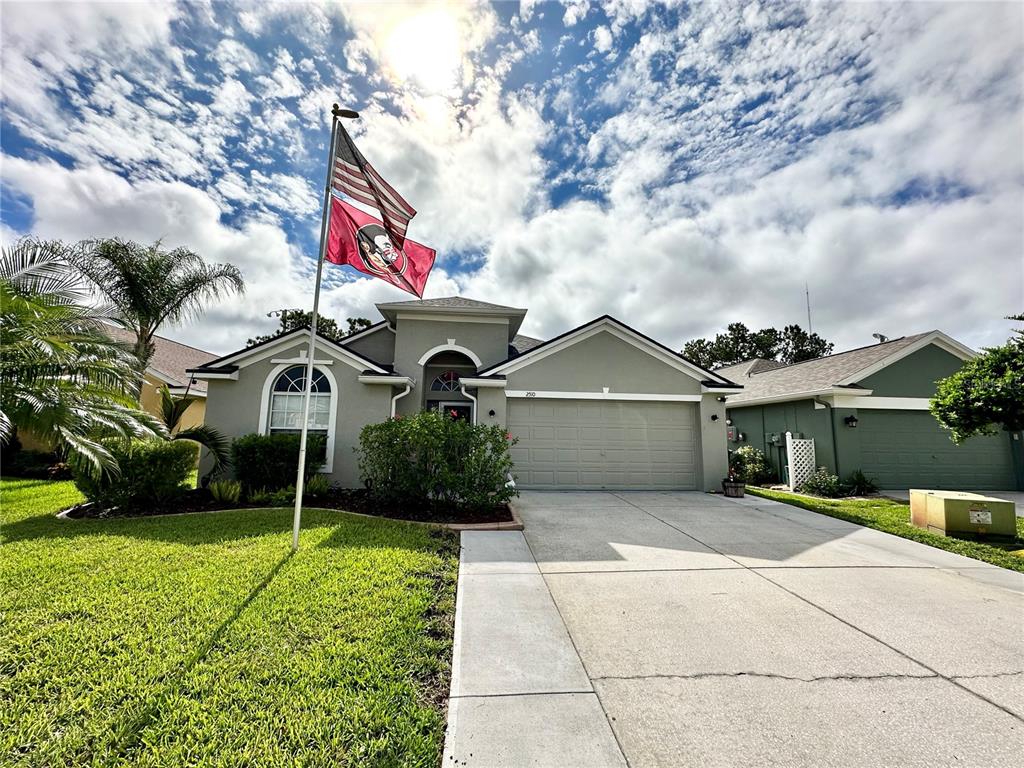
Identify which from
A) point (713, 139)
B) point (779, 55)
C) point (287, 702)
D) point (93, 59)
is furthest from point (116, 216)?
point (779, 55)

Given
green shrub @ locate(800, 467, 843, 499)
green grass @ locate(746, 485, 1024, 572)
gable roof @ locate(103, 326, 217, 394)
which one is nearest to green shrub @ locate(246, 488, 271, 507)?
gable roof @ locate(103, 326, 217, 394)

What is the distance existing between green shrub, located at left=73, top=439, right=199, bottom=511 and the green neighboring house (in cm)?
1727

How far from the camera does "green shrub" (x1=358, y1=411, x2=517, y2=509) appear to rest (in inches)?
320

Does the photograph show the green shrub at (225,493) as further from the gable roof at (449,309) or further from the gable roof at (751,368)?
the gable roof at (751,368)

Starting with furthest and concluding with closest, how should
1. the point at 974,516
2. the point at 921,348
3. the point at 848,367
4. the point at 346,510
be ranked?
the point at 848,367 → the point at 921,348 → the point at 346,510 → the point at 974,516

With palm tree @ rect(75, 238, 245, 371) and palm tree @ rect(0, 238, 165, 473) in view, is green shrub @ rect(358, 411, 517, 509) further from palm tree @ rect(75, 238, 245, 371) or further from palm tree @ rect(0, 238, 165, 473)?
palm tree @ rect(75, 238, 245, 371)

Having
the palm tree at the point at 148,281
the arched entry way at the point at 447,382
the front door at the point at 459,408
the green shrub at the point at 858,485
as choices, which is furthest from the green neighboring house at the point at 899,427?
the palm tree at the point at 148,281

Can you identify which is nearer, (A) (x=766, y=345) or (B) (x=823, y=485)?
(B) (x=823, y=485)

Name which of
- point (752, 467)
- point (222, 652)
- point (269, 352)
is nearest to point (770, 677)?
point (222, 652)

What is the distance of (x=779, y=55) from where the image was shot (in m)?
8.52

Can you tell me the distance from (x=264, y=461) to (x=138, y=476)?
2126mm

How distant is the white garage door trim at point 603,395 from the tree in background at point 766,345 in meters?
35.4

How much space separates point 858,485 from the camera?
1262 centimetres

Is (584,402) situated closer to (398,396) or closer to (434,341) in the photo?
(434,341)
